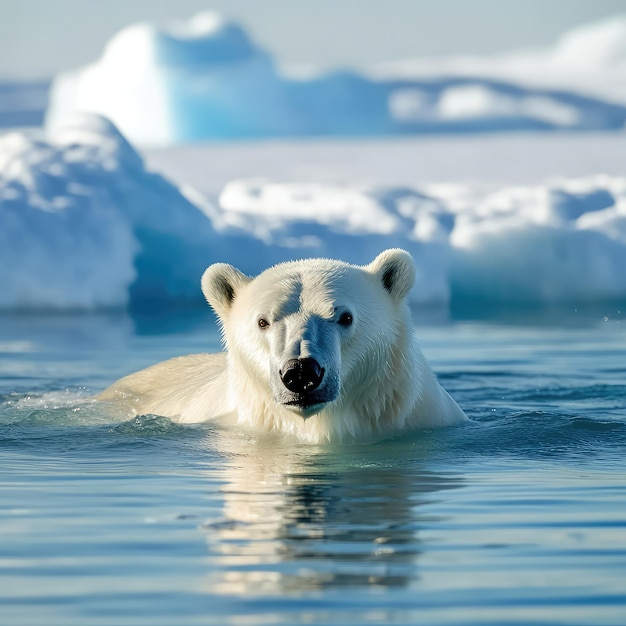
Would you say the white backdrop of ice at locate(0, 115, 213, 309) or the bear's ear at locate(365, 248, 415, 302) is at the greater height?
the white backdrop of ice at locate(0, 115, 213, 309)

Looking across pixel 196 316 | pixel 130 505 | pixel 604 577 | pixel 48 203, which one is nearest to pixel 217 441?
pixel 130 505

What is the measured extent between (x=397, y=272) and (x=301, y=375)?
42.7 inches

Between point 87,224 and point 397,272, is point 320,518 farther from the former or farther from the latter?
point 87,224

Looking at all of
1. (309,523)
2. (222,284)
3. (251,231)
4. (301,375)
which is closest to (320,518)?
(309,523)

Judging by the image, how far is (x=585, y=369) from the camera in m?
10.3

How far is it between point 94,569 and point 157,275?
1661 cm

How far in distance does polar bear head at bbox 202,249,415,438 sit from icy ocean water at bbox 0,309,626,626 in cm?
24

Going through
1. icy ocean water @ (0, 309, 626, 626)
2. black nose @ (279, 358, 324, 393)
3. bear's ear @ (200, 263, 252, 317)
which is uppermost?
bear's ear @ (200, 263, 252, 317)

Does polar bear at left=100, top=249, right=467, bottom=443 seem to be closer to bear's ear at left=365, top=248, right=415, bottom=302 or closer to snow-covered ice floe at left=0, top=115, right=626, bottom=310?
bear's ear at left=365, top=248, right=415, bottom=302

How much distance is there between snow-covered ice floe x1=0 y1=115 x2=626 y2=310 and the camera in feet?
60.5

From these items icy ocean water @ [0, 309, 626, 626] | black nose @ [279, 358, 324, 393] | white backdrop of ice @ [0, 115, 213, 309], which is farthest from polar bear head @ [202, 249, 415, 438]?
white backdrop of ice @ [0, 115, 213, 309]

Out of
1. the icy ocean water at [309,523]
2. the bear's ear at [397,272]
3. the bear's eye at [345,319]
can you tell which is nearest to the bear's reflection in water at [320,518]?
the icy ocean water at [309,523]

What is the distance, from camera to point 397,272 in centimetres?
561

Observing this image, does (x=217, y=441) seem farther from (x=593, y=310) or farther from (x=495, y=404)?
(x=593, y=310)
